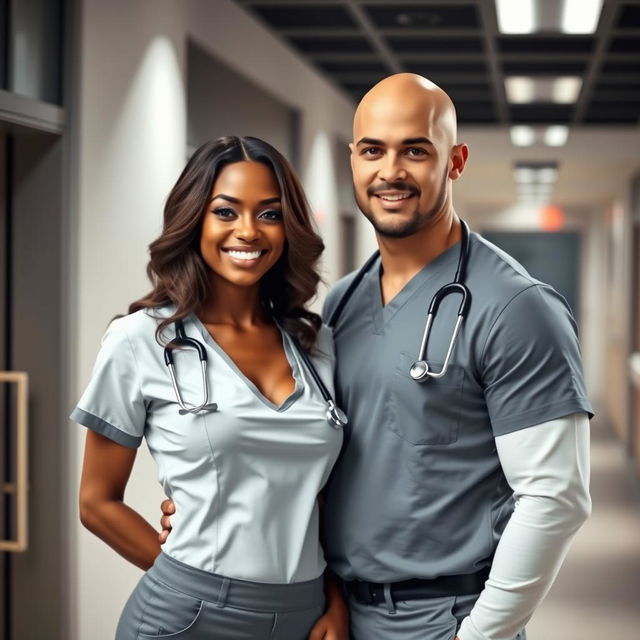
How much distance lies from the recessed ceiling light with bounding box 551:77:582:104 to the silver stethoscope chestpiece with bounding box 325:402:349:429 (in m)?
4.64

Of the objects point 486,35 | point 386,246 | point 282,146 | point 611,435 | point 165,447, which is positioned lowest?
point 611,435

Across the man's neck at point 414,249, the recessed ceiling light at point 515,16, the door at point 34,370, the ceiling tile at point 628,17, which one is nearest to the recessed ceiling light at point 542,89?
the ceiling tile at point 628,17

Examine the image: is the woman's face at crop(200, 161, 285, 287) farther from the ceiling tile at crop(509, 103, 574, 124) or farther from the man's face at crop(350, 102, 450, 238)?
the ceiling tile at crop(509, 103, 574, 124)

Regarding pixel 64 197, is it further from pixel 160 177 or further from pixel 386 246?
pixel 386 246

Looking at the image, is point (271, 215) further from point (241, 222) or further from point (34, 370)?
point (34, 370)

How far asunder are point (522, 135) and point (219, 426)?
594 centimetres

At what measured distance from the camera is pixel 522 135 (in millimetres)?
7035

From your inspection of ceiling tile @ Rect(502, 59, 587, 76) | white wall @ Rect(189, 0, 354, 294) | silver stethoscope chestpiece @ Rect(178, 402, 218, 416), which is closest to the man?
silver stethoscope chestpiece @ Rect(178, 402, 218, 416)

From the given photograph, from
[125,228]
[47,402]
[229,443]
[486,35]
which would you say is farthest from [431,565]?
[486,35]

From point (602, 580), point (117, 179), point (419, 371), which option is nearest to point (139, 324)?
point (419, 371)

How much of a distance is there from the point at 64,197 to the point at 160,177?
691mm

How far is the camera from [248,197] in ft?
5.25

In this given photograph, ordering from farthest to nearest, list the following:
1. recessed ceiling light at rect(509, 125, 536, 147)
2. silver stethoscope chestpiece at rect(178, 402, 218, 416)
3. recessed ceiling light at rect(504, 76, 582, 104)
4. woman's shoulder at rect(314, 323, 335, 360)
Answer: recessed ceiling light at rect(509, 125, 536, 147) → recessed ceiling light at rect(504, 76, 582, 104) → woman's shoulder at rect(314, 323, 335, 360) → silver stethoscope chestpiece at rect(178, 402, 218, 416)

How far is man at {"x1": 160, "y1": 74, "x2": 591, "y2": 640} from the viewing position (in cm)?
150
